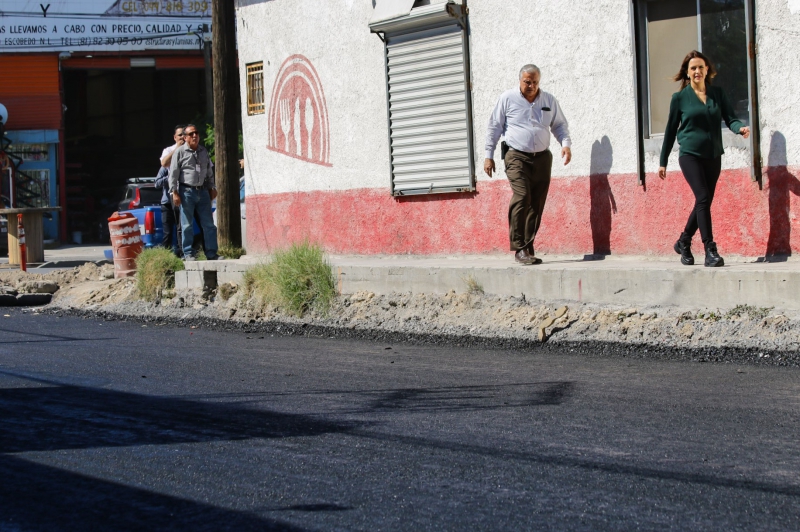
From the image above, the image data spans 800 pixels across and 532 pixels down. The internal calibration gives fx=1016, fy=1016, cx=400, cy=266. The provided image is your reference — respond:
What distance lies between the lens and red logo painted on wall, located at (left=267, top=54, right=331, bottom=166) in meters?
13.4

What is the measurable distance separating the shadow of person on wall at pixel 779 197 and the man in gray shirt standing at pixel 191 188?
6.97 meters

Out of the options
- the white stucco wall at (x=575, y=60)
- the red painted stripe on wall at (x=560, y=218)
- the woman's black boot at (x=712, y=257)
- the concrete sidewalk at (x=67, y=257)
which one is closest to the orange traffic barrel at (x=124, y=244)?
the red painted stripe on wall at (x=560, y=218)

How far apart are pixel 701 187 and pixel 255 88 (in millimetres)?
7780

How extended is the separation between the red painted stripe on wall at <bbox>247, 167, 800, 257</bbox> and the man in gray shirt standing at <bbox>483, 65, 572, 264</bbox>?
2.20 ft

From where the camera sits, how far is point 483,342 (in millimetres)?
8594

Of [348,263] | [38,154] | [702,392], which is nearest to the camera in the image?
[702,392]

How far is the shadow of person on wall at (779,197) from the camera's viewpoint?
9.01 metres

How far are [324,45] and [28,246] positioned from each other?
10.3 metres

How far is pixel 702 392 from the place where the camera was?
19.2 ft

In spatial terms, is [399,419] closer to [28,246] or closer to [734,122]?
[734,122]

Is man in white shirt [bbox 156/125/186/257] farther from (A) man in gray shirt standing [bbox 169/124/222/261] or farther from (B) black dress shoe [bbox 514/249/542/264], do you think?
(B) black dress shoe [bbox 514/249/542/264]

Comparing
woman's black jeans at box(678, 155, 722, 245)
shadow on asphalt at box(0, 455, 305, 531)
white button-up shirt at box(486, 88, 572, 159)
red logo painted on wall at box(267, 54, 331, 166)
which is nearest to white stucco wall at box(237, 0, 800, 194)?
red logo painted on wall at box(267, 54, 331, 166)


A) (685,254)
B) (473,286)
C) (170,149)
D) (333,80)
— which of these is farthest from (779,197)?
(170,149)

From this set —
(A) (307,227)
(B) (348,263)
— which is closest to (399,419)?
(B) (348,263)
